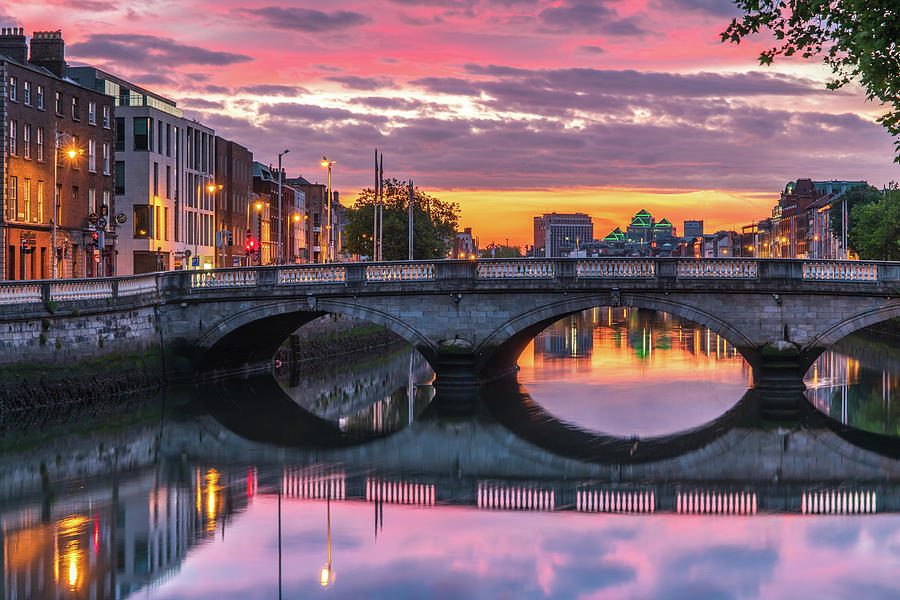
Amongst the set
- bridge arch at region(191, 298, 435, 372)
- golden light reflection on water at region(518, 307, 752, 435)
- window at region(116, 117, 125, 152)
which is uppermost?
window at region(116, 117, 125, 152)

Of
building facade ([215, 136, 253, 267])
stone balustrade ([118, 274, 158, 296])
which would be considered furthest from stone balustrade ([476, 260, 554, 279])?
building facade ([215, 136, 253, 267])

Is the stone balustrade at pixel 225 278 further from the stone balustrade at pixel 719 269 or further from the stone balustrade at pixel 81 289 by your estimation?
the stone balustrade at pixel 719 269

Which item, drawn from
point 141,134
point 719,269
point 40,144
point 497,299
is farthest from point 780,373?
point 141,134

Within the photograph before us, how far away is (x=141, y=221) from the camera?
71.0m

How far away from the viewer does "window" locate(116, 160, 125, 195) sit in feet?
230

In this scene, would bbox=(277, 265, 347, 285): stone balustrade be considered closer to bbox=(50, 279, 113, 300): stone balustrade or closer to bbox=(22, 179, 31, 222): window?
bbox=(50, 279, 113, 300): stone balustrade

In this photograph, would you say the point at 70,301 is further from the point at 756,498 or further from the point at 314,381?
the point at 756,498

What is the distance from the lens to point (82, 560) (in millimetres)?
20766

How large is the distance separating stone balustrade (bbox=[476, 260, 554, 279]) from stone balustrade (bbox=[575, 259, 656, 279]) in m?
1.11

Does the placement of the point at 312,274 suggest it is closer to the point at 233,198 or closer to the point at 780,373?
the point at 780,373

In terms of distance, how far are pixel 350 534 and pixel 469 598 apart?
4.89m

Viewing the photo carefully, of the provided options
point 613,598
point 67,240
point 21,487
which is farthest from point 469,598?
point 67,240

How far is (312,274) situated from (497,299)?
22.1 feet

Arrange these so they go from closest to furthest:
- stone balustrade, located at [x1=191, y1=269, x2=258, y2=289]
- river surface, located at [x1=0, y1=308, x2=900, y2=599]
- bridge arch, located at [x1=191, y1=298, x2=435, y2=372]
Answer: river surface, located at [x1=0, y1=308, x2=900, y2=599] → bridge arch, located at [x1=191, y1=298, x2=435, y2=372] → stone balustrade, located at [x1=191, y1=269, x2=258, y2=289]
